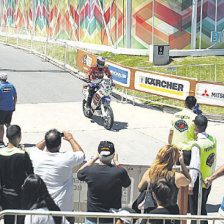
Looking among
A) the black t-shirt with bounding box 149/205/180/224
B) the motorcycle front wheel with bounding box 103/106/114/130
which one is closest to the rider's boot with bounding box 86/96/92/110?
the motorcycle front wheel with bounding box 103/106/114/130

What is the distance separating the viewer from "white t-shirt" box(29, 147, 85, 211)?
6.12 metres

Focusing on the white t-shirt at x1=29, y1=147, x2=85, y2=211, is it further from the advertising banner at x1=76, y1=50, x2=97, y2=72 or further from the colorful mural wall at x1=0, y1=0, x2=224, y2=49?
the colorful mural wall at x1=0, y1=0, x2=224, y2=49

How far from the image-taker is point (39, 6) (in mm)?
39562

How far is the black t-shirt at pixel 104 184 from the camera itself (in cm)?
595

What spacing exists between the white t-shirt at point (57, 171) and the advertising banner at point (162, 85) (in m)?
10.6

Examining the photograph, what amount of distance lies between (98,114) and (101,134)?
3.69 feet

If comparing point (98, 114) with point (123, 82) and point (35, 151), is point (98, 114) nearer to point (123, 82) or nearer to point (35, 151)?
point (123, 82)

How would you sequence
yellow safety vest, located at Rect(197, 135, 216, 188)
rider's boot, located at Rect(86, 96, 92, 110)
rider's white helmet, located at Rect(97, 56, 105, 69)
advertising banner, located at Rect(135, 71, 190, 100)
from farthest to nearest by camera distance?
1. advertising banner, located at Rect(135, 71, 190, 100)
2. rider's boot, located at Rect(86, 96, 92, 110)
3. rider's white helmet, located at Rect(97, 56, 105, 69)
4. yellow safety vest, located at Rect(197, 135, 216, 188)

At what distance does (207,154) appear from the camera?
7.43 metres

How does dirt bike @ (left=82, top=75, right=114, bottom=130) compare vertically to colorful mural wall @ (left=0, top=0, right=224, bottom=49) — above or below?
below

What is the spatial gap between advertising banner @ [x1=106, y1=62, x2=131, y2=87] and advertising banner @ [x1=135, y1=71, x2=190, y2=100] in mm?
494

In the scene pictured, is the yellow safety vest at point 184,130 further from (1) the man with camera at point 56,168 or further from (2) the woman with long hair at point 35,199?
(2) the woman with long hair at point 35,199

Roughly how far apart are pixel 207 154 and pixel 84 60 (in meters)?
15.6

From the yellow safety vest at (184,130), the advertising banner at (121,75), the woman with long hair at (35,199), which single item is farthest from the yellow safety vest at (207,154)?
the advertising banner at (121,75)
